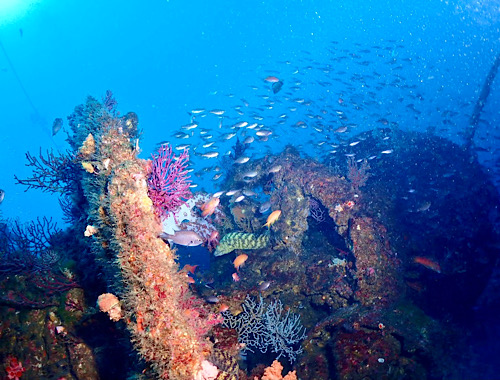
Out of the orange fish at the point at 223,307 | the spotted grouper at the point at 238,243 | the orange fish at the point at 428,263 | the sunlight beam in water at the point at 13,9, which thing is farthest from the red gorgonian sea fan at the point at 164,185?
the sunlight beam in water at the point at 13,9

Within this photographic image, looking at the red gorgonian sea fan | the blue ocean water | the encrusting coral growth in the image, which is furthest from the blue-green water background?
the encrusting coral growth

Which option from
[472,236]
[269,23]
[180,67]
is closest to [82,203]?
[472,236]

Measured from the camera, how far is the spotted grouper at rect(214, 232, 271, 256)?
8.68 metres

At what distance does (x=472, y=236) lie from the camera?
29.6 feet

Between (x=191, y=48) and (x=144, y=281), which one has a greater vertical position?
(x=191, y=48)

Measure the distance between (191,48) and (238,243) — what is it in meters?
167

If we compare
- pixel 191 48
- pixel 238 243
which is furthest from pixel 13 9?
pixel 238 243

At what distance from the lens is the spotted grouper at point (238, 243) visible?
28.5 ft

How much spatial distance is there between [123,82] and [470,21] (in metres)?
197

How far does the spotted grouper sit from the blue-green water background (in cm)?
11255

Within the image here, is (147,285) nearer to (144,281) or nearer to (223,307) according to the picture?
(144,281)

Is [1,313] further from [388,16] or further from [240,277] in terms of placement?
[388,16]

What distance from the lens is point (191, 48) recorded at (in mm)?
149750

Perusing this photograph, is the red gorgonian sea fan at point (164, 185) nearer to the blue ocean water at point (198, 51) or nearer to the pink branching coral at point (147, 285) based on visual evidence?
the pink branching coral at point (147, 285)
